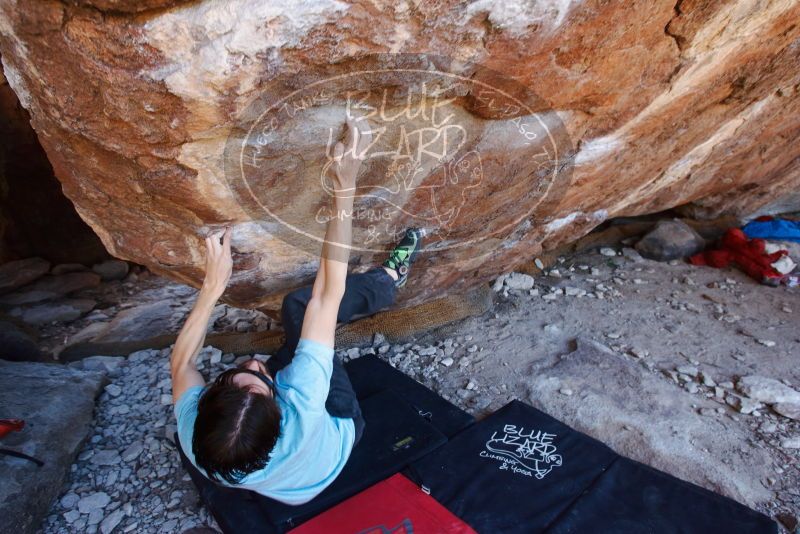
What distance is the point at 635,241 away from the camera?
4.74 metres

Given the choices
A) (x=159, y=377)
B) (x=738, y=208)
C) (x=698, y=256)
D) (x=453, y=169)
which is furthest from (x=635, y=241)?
(x=159, y=377)

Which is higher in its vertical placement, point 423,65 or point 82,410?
point 423,65

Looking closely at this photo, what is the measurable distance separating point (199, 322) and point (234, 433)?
2.35ft

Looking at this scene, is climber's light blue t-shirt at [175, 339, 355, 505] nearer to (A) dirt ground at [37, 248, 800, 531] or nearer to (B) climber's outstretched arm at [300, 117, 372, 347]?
(B) climber's outstretched arm at [300, 117, 372, 347]

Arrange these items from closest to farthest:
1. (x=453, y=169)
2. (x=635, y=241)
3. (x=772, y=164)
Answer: (x=453, y=169) → (x=772, y=164) → (x=635, y=241)

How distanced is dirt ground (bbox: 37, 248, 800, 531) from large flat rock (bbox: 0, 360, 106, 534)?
16cm

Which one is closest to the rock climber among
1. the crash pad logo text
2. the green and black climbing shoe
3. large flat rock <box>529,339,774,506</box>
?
the green and black climbing shoe

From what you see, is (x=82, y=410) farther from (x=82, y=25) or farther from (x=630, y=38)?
(x=630, y=38)

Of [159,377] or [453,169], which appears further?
[159,377]

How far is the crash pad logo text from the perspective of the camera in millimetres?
2377

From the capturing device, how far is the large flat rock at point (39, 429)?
2145 mm

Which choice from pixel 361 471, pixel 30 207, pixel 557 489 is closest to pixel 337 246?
pixel 361 471

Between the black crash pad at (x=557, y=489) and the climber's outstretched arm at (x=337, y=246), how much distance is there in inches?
36.7

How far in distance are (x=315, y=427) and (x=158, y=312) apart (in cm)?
295
